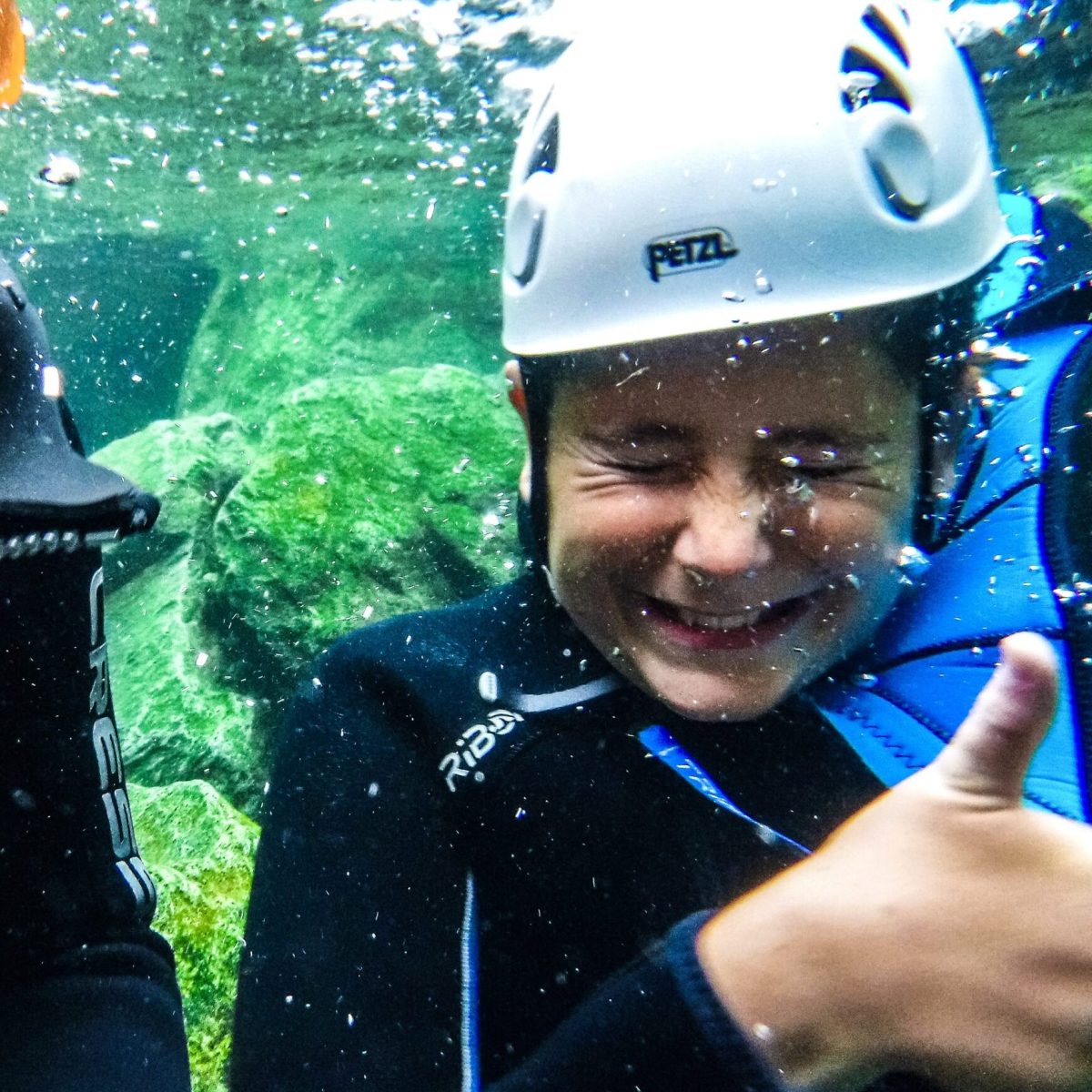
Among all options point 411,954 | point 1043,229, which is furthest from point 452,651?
point 1043,229

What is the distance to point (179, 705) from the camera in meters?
4.87

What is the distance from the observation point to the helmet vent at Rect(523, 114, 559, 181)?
59.9 inches

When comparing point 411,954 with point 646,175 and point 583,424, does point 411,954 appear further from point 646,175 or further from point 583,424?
point 646,175

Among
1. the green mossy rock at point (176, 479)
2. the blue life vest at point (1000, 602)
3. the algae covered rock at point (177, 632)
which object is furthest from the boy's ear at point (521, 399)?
the green mossy rock at point (176, 479)

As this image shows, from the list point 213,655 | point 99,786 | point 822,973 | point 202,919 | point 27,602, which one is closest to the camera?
point 822,973

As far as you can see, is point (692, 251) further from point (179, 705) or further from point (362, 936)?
point (179, 705)

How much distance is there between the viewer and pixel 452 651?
167cm

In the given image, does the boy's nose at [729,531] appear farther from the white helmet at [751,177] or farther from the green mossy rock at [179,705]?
the green mossy rock at [179,705]

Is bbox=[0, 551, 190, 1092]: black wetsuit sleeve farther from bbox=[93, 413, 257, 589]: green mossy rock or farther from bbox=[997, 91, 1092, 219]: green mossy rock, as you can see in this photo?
bbox=[997, 91, 1092, 219]: green mossy rock

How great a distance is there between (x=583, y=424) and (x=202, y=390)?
15029 mm

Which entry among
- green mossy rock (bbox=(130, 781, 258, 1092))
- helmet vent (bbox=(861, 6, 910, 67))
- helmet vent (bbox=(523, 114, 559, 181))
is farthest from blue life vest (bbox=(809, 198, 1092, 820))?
green mossy rock (bbox=(130, 781, 258, 1092))

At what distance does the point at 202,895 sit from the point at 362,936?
5.82 ft

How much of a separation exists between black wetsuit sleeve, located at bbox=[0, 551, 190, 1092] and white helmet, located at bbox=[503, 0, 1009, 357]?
855 millimetres

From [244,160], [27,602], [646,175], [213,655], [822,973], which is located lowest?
[213,655]
